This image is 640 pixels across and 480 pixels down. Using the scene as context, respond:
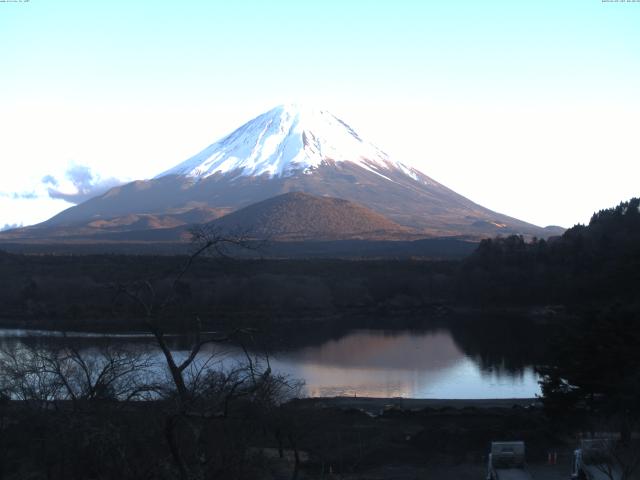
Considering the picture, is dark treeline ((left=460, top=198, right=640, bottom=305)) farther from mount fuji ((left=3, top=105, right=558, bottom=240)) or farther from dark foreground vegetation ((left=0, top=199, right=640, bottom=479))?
mount fuji ((left=3, top=105, right=558, bottom=240))

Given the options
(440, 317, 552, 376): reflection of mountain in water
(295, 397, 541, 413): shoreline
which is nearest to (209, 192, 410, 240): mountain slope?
(440, 317, 552, 376): reflection of mountain in water

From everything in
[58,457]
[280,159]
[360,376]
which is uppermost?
[280,159]

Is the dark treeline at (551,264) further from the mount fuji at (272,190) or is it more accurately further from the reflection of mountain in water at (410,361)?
the mount fuji at (272,190)

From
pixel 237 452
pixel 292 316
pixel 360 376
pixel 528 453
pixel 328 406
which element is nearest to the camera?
pixel 237 452

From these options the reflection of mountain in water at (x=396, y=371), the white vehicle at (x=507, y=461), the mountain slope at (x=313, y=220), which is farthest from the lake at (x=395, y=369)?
the mountain slope at (x=313, y=220)

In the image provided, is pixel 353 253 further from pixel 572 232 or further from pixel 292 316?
pixel 292 316

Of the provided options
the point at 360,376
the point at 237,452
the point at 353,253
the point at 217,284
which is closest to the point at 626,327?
the point at 360,376

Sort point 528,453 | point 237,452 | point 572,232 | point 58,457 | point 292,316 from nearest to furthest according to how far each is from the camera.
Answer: point 237,452
point 58,457
point 528,453
point 292,316
point 572,232

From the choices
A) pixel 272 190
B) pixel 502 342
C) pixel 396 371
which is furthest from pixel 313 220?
pixel 396 371
